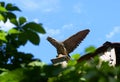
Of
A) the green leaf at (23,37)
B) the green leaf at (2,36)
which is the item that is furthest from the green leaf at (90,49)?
the green leaf at (2,36)

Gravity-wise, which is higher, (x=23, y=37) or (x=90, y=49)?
(x=23, y=37)

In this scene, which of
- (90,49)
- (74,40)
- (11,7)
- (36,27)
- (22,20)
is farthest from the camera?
(74,40)

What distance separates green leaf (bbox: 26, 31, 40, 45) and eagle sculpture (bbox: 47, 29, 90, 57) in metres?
7.51

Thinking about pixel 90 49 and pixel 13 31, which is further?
pixel 13 31

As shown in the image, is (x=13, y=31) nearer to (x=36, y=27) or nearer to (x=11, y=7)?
(x=11, y=7)

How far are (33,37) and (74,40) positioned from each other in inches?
325

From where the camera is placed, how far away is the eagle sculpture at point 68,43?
1061 centimetres

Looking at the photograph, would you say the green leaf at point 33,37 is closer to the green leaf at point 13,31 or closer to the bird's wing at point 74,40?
the green leaf at point 13,31

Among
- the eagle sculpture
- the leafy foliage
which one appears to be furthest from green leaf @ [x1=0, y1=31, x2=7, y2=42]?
the eagle sculpture

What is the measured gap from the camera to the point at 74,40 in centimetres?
1116

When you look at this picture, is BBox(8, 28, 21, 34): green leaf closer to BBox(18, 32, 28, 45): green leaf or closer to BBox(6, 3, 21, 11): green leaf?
BBox(18, 32, 28, 45): green leaf

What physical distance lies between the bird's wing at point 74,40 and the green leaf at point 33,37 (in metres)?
7.55

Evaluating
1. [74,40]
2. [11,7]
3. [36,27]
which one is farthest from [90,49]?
[74,40]

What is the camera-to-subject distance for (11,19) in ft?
10.3
